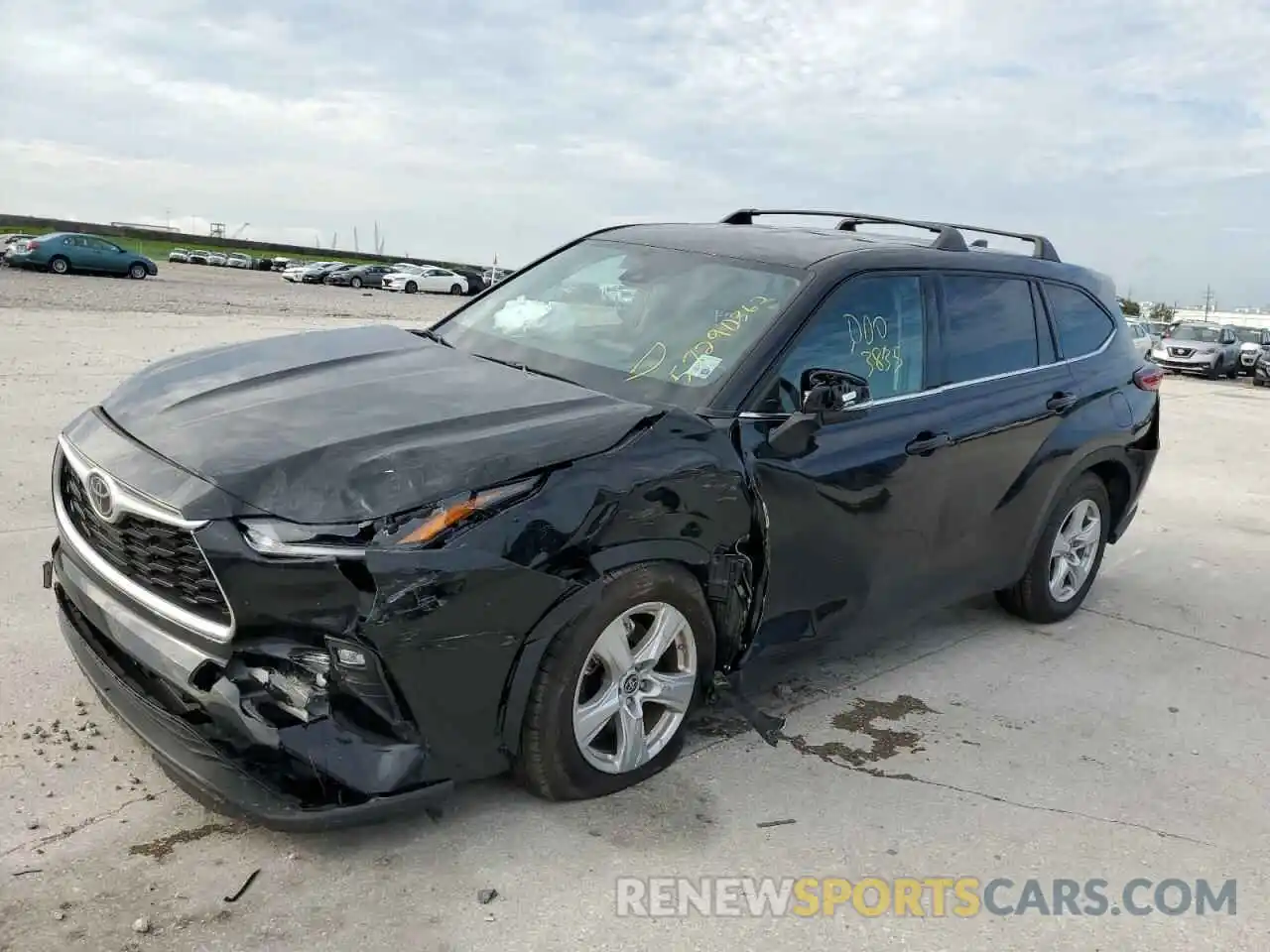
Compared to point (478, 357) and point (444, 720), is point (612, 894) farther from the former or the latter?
point (478, 357)

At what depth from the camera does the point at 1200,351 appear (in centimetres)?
2923

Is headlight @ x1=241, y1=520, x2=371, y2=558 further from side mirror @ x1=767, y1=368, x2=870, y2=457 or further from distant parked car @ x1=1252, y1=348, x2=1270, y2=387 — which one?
distant parked car @ x1=1252, y1=348, x2=1270, y2=387

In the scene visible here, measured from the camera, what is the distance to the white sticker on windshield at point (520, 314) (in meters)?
4.56

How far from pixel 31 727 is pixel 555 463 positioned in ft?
6.67

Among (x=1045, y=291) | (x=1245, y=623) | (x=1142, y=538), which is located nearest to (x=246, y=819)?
(x=1045, y=291)

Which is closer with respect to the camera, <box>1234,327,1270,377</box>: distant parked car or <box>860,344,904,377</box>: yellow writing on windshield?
<box>860,344,904,377</box>: yellow writing on windshield

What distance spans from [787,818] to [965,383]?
2.09 meters

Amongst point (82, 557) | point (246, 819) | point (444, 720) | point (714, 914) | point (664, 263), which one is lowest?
point (714, 914)

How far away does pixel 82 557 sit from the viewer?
3396 mm

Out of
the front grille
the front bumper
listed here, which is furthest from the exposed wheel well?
the front bumper

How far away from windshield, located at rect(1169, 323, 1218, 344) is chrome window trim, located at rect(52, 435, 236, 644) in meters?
31.6

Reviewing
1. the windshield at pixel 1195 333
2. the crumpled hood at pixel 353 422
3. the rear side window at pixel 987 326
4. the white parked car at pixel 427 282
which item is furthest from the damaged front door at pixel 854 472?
the white parked car at pixel 427 282

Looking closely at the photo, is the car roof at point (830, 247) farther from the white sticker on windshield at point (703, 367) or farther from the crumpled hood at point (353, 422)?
the crumpled hood at point (353, 422)

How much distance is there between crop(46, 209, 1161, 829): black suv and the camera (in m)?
2.87
